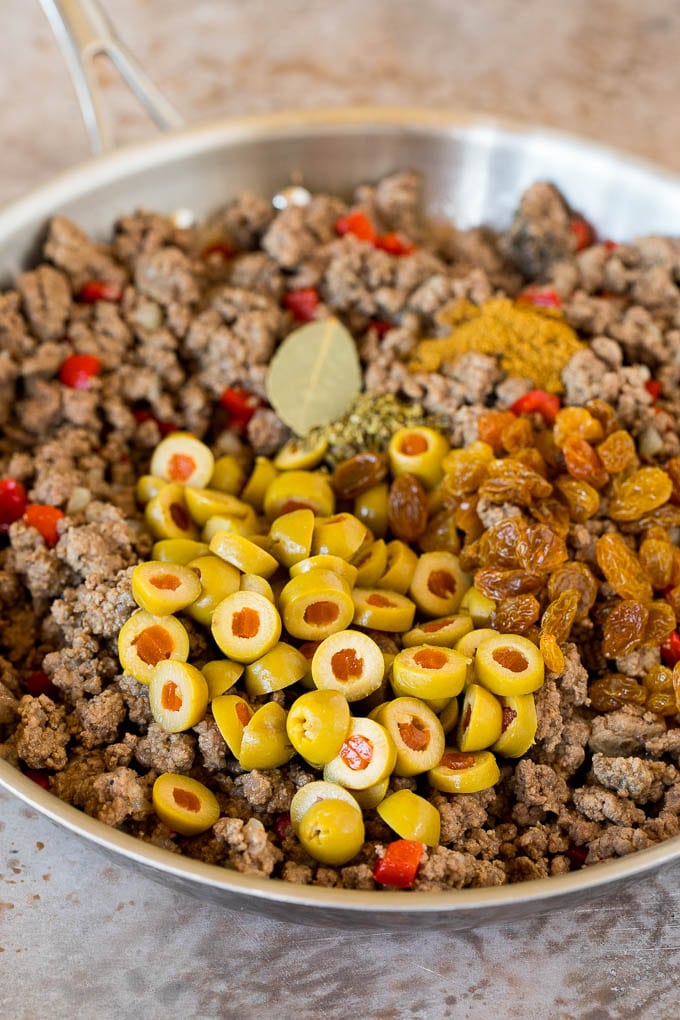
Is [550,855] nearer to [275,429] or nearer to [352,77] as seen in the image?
[275,429]

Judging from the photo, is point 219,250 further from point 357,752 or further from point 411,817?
point 411,817

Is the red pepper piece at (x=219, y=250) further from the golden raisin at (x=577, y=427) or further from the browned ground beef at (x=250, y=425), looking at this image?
the golden raisin at (x=577, y=427)

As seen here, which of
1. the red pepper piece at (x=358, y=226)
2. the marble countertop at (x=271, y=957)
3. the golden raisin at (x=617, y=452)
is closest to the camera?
the marble countertop at (x=271, y=957)

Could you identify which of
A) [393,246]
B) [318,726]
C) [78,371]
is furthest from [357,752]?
[393,246]

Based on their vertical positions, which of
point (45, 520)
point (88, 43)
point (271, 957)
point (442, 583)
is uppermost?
point (88, 43)

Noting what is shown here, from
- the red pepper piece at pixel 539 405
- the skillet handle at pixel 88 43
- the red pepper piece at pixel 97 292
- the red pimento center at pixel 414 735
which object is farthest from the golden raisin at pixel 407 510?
the skillet handle at pixel 88 43
